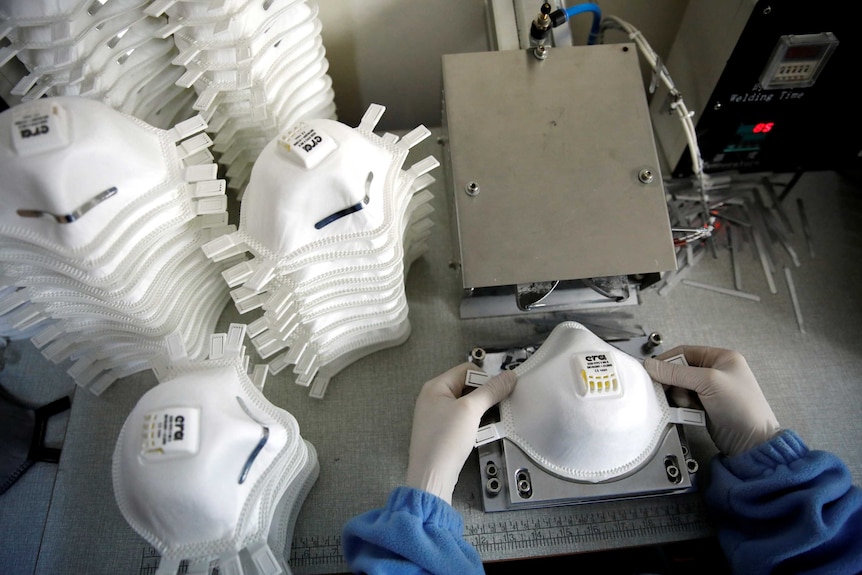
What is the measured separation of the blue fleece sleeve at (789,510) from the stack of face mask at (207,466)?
811 mm

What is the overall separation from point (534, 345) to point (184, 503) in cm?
75

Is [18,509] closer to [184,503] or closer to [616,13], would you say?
[184,503]

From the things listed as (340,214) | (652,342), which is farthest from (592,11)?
(340,214)

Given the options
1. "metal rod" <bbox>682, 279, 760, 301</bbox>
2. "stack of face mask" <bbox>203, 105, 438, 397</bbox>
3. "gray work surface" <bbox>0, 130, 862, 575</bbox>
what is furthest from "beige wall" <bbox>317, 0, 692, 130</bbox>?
"metal rod" <bbox>682, 279, 760, 301</bbox>

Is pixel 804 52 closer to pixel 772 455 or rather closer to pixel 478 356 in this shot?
pixel 772 455

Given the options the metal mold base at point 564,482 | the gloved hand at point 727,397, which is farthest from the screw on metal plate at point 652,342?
the metal mold base at point 564,482

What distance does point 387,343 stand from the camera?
51.6 inches

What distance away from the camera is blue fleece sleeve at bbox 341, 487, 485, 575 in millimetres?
935

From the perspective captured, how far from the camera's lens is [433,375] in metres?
1.31

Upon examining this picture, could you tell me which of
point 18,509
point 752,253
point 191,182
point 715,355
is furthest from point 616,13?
point 18,509

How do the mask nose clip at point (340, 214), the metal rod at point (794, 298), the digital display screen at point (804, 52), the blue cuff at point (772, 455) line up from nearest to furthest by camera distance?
the mask nose clip at point (340, 214) → the blue cuff at point (772, 455) → the digital display screen at point (804, 52) → the metal rod at point (794, 298)

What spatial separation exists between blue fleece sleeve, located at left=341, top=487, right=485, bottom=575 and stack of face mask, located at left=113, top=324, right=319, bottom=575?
0.14 meters

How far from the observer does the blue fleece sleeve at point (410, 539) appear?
93cm

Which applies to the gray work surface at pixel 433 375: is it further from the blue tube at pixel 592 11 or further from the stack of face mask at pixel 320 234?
the blue tube at pixel 592 11
